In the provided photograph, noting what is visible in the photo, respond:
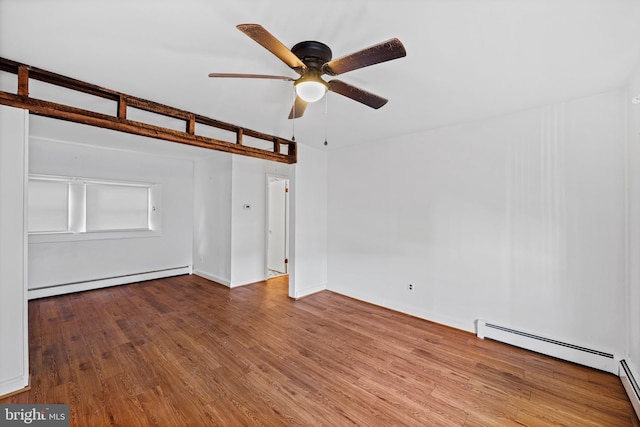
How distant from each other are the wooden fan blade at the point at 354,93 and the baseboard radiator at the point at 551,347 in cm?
273

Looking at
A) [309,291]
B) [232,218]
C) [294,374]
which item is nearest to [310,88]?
[294,374]

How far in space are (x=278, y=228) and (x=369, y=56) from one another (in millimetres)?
4826

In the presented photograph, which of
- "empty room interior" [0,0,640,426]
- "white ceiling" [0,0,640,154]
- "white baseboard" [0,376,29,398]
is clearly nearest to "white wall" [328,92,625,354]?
"empty room interior" [0,0,640,426]

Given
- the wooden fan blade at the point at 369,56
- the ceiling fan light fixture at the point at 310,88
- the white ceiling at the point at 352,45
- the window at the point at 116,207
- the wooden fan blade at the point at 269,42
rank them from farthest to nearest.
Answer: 1. the window at the point at 116,207
2. the ceiling fan light fixture at the point at 310,88
3. the white ceiling at the point at 352,45
4. the wooden fan blade at the point at 369,56
5. the wooden fan blade at the point at 269,42

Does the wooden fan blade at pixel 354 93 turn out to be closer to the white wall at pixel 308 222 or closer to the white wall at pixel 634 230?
the white wall at pixel 634 230

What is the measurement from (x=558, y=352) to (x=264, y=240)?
14.4ft

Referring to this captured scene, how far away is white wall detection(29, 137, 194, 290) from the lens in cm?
397

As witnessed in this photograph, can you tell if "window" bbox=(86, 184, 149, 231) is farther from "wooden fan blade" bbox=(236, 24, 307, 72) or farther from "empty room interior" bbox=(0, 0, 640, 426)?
"wooden fan blade" bbox=(236, 24, 307, 72)

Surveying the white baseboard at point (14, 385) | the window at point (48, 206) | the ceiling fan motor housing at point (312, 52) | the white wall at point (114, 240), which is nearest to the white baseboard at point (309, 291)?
the white baseboard at point (14, 385)

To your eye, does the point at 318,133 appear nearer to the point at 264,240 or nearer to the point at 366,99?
the point at 366,99

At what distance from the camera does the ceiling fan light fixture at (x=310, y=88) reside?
1519mm

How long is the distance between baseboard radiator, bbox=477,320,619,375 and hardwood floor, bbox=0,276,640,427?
0.28 ft

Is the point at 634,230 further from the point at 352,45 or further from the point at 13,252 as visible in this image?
the point at 13,252

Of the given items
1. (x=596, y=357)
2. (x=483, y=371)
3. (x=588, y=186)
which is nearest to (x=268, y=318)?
(x=483, y=371)
